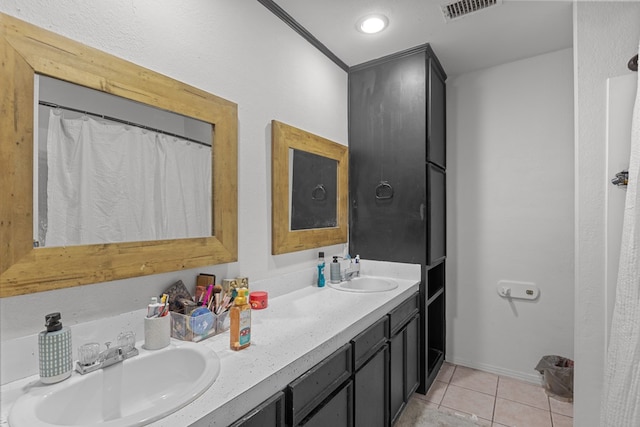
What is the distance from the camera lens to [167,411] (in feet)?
2.52

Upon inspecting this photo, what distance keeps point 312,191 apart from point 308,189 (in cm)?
5

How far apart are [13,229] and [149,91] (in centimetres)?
63

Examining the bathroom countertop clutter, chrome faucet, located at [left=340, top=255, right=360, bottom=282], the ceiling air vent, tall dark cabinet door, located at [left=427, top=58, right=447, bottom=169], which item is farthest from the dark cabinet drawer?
the ceiling air vent

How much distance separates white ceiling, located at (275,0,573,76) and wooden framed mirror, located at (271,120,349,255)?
0.68 metres

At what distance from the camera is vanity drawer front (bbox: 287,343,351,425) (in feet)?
3.49

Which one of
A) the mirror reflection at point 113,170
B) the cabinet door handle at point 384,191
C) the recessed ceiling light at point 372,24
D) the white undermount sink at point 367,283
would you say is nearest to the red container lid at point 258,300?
the mirror reflection at point 113,170

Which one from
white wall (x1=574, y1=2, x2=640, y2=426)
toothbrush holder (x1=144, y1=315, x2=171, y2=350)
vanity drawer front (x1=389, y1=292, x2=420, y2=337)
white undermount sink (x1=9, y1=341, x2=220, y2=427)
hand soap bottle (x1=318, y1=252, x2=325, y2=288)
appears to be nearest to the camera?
white undermount sink (x1=9, y1=341, x2=220, y2=427)

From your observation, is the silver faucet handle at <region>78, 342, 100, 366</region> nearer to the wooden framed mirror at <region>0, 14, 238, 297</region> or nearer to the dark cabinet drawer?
the wooden framed mirror at <region>0, 14, 238, 297</region>

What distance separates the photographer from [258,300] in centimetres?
162

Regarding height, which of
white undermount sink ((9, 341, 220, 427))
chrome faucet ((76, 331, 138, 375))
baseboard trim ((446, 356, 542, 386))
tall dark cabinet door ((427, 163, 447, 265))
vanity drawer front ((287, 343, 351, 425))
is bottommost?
baseboard trim ((446, 356, 542, 386))

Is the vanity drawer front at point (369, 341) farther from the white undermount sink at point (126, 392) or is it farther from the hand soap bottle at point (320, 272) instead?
the white undermount sink at point (126, 392)

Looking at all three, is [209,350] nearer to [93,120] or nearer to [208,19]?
[93,120]

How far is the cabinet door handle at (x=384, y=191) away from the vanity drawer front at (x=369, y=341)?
38.0 inches

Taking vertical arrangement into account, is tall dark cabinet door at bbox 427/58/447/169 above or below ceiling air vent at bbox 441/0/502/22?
below
